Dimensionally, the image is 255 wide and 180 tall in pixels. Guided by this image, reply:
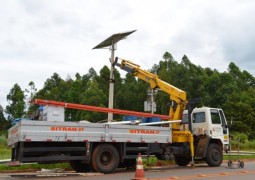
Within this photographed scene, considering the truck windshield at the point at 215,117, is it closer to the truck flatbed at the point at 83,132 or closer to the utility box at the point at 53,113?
the truck flatbed at the point at 83,132

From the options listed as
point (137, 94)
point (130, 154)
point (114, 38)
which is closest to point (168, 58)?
point (137, 94)

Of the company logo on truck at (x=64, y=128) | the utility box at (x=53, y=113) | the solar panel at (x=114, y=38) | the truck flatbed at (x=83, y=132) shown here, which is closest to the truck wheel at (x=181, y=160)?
the truck flatbed at (x=83, y=132)

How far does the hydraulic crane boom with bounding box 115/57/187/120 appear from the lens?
17.9m

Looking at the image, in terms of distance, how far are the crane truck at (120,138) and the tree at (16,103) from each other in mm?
41038

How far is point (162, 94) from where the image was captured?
51281 mm

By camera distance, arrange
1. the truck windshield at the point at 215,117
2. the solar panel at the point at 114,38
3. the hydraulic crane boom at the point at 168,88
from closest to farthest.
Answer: the hydraulic crane boom at the point at 168,88, the truck windshield at the point at 215,117, the solar panel at the point at 114,38

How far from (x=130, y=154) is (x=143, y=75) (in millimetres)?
4934

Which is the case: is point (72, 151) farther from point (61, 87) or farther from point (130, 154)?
point (61, 87)

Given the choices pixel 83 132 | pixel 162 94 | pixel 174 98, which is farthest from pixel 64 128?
pixel 162 94

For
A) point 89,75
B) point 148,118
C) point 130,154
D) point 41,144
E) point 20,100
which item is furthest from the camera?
point 89,75

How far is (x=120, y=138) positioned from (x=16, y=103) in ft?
167

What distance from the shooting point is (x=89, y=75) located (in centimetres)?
7400

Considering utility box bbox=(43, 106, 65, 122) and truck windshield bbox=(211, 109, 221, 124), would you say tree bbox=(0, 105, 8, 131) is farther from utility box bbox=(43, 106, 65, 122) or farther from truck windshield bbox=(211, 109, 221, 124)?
utility box bbox=(43, 106, 65, 122)

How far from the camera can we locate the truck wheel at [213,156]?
57.6 ft
